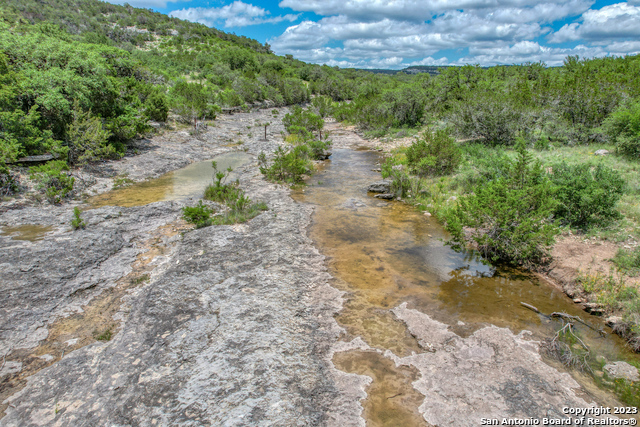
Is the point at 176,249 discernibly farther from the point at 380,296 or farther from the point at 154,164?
the point at 154,164

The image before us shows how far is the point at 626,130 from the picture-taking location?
1226 cm

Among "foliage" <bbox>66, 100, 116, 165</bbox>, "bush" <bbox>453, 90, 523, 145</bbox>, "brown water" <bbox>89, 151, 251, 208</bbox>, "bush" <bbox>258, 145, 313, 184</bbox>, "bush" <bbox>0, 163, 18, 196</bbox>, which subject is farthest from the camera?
"bush" <bbox>453, 90, 523, 145</bbox>

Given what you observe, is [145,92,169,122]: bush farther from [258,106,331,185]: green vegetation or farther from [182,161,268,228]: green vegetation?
[182,161,268,228]: green vegetation

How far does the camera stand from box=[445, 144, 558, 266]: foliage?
730 centimetres

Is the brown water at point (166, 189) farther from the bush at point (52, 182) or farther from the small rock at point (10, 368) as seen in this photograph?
the small rock at point (10, 368)

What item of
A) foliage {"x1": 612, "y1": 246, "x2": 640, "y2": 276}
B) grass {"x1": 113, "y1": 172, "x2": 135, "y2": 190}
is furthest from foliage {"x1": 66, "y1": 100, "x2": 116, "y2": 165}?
foliage {"x1": 612, "y1": 246, "x2": 640, "y2": 276}

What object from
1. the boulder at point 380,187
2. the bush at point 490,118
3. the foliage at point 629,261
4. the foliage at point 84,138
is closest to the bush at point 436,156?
the boulder at point 380,187

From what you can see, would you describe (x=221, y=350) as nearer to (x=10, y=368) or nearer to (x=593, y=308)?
(x=10, y=368)

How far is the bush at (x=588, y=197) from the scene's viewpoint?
8117mm

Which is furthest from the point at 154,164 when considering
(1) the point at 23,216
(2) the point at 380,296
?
(2) the point at 380,296

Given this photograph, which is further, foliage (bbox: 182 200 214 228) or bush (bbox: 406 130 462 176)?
bush (bbox: 406 130 462 176)

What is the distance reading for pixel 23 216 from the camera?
880cm

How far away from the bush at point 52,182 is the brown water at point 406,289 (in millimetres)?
8135

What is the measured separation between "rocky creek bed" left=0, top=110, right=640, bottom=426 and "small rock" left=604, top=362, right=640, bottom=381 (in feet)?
1.84
